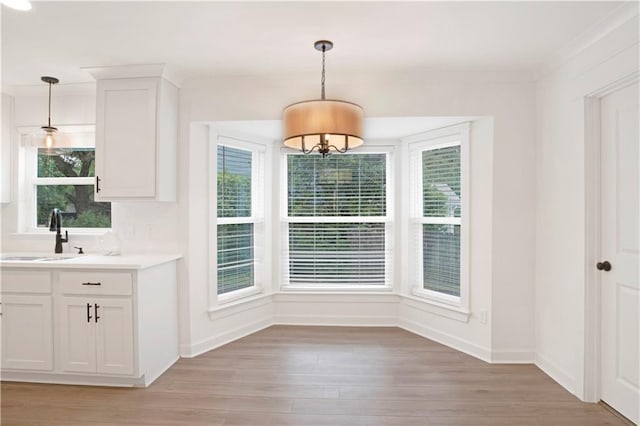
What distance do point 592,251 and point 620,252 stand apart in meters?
0.17

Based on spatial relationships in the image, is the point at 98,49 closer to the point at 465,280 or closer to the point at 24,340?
the point at 24,340

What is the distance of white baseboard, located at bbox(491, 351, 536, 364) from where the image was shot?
3102mm

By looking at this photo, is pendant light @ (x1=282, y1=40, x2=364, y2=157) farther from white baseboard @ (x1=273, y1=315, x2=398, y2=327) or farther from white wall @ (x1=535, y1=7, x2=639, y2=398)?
white baseboard @ (x1=273, y1=315, x2=398, y2=327)

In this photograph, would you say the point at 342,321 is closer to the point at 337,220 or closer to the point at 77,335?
the point at 337,220

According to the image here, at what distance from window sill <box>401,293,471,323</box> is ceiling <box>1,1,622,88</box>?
7.18 ft

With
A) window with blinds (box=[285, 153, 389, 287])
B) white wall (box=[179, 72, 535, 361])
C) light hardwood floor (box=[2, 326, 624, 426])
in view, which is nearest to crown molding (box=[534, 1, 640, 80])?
white wall (box=[179, 72, 535, 361])

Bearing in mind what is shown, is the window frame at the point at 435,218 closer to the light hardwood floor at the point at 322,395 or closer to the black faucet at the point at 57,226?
the light hardwood floor at the point at 322,395

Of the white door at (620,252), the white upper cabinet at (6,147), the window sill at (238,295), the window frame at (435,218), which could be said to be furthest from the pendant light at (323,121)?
the white upper cabinet at (6,147)

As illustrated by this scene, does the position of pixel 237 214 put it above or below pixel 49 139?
below

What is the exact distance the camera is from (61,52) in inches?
109

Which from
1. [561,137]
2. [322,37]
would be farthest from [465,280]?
[322,37]

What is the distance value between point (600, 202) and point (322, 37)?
2255mm

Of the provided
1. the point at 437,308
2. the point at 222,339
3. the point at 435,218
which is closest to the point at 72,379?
the point at 222,339

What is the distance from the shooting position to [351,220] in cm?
415
